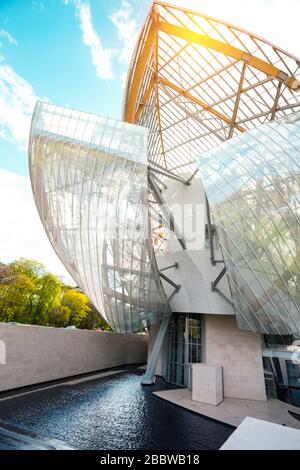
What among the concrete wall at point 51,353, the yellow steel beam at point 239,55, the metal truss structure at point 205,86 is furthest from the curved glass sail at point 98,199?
the yellow steel beam at point 239,55

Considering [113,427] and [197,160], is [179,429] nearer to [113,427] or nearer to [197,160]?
[113,427]

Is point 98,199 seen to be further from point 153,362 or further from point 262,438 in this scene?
point 153,362

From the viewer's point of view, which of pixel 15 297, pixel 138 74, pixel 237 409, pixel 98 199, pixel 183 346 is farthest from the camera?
pixel 15 297

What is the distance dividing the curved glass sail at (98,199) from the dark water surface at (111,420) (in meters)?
4.91

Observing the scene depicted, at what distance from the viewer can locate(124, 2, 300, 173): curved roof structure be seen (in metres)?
15.4

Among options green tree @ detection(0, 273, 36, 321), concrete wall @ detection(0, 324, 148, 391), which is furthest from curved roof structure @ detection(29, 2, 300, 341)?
green tree @ detection(0, 273, 36, 321)

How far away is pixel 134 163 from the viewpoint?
1285 cm

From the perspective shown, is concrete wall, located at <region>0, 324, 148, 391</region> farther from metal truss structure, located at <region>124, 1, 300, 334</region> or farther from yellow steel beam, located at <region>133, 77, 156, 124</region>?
yellow steel beam, located at <region>133, 77, 156, 124</region>

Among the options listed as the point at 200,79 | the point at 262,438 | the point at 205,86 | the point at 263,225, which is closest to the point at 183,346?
the point at 263,225

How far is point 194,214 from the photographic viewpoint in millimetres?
20109

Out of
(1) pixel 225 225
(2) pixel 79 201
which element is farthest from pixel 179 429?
(2) pixel 79 201

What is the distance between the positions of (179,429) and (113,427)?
8.17ft

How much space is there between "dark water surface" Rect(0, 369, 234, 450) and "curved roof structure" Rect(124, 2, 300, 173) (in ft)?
41.9

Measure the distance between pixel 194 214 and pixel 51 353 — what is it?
14.6 metres
